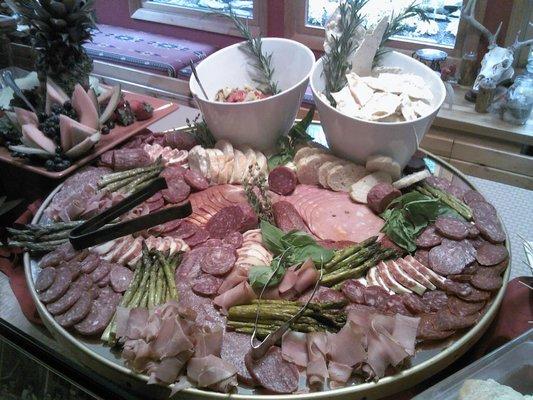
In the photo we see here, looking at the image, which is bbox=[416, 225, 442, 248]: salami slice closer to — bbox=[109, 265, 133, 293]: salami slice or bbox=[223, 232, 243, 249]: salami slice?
bbox=[223, 232, 243, 249]: salami slice

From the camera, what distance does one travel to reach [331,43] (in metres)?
1.47

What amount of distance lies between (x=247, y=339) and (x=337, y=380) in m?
0.20

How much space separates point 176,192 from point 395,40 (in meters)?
2.17

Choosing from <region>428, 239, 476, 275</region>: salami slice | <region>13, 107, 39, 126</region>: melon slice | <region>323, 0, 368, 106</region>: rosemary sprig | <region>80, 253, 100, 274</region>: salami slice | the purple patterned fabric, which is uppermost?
<region>323, 0, 368, 106</region>: rosemary sprig

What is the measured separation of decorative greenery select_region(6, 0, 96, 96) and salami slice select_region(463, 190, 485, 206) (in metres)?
1.43

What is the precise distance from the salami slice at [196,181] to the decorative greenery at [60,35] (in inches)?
29.2

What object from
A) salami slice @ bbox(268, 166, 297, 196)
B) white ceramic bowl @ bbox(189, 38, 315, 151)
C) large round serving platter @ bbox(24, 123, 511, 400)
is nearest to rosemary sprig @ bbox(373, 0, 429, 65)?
white ceramic bowl @ bbox(189, 38, 315, 151)

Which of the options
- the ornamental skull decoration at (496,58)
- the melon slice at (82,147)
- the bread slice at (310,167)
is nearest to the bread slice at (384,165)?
the bread slice at (310,167)

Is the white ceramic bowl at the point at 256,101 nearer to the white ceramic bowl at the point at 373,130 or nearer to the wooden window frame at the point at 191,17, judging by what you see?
the white ceramic bowl at the point at 373,130

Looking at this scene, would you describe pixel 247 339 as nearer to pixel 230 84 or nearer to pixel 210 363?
pixel 210 363

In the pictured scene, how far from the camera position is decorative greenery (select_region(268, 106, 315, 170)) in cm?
150

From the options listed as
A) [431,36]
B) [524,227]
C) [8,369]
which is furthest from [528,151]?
[8,369]

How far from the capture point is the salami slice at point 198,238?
1.25 m

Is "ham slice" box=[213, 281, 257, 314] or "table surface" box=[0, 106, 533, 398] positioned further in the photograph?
"table surface" box=[0, 106, 533, 398]
